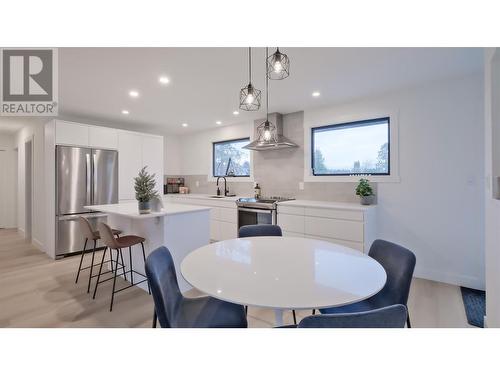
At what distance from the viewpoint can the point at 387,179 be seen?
3.17 meters

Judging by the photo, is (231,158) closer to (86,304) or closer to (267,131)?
(267,131)

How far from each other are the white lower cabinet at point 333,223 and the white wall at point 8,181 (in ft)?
22.3

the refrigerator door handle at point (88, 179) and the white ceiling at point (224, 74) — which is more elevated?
the white ceiling at point (224, 74)

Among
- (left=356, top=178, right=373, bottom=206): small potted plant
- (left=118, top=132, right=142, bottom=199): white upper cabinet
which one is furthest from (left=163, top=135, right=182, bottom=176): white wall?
(left=356, top=178, right=373, bottom=206): small potted plant

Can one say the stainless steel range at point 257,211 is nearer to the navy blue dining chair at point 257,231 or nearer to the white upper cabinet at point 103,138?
the navy blue dining chair at point 257,231

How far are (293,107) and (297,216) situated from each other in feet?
5.66

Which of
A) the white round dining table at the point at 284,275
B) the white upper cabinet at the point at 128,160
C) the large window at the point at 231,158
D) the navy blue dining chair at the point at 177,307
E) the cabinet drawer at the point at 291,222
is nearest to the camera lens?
the white round dining table at the point at 284,275

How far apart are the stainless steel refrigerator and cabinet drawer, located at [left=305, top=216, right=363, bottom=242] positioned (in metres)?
3.37

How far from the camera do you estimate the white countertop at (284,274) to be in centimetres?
98

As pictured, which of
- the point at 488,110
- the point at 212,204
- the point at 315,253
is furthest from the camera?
the point at 212,204

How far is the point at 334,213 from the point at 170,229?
2023 mm

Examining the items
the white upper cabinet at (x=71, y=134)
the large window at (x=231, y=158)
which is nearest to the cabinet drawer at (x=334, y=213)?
the large window at (x=231, y=158)
